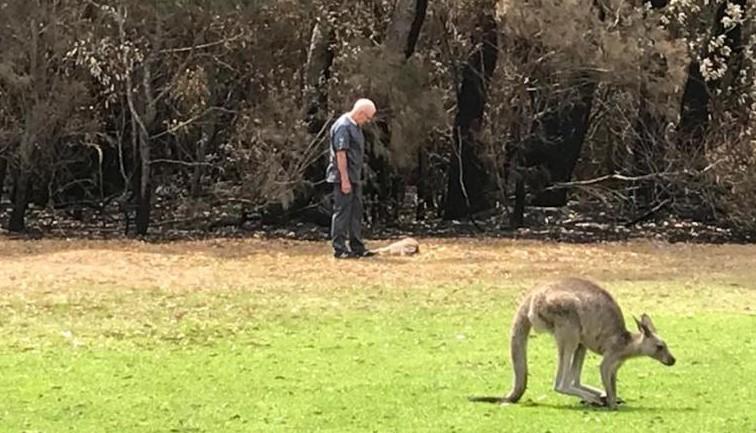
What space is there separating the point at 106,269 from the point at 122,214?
950cm

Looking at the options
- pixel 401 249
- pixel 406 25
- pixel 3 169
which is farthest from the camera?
pixel 3 169

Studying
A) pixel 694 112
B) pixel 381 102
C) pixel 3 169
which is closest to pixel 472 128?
pixel 381 102

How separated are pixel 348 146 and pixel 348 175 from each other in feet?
1.20

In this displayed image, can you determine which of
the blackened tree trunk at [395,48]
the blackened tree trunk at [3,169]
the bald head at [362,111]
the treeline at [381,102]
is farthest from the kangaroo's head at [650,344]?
the blackened tree trunk at [3,169]

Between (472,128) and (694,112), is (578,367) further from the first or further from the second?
(694,112)

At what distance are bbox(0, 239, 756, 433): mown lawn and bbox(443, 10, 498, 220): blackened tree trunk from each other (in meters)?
5.27

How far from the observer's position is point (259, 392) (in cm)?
945

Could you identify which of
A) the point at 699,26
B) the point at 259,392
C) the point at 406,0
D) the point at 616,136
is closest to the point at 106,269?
the point at 259,392

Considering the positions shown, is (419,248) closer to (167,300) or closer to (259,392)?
(167,300)

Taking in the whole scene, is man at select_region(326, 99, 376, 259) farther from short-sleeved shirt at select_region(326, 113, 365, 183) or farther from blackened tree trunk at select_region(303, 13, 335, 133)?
blackened tree trunk at select_region(303, 13, 335, 133)

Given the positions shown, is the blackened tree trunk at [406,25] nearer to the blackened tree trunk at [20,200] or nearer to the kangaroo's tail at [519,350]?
the blackened tree trunk at [20,200]

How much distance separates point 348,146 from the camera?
17.4m

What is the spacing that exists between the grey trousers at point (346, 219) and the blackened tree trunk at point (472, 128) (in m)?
6.31

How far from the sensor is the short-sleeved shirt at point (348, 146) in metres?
17.3
